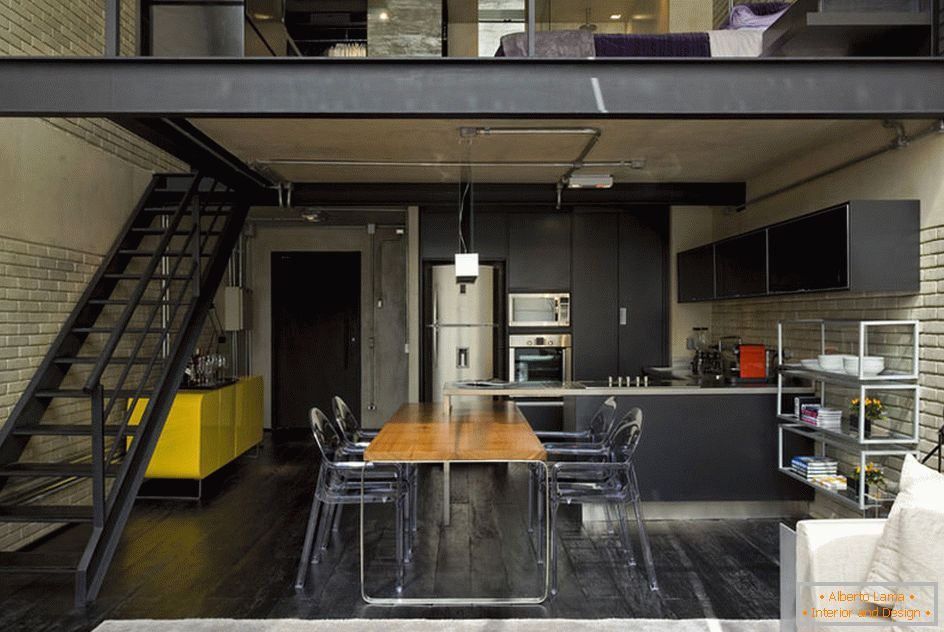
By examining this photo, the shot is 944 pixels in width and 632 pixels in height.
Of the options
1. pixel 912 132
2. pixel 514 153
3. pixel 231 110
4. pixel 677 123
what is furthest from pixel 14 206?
pixel 912 132

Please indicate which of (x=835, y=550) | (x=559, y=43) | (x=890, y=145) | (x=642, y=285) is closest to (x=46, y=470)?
(x=559, y=43)

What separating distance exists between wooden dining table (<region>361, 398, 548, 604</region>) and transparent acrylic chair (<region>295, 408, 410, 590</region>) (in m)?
0.21

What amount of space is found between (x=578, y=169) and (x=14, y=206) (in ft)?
12.6

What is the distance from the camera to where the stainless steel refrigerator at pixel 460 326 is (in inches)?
306

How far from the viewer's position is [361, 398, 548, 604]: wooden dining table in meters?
3.57

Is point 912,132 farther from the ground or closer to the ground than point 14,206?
farther from the ground

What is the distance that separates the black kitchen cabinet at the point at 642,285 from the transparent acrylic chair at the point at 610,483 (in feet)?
10.9

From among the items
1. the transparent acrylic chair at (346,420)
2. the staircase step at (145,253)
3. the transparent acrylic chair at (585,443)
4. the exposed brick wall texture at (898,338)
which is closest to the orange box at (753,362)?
the exposed brick wall texture at (898,338)

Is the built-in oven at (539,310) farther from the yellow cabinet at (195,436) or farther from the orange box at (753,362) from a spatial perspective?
the yellow cabinet at (195,436)

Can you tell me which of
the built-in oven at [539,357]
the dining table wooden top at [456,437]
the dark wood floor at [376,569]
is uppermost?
the built-in oven at [539,357]

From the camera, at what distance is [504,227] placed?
25.6ft

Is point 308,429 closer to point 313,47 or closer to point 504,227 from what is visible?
point 504,227

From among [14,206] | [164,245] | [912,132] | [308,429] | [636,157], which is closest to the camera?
[912,132]

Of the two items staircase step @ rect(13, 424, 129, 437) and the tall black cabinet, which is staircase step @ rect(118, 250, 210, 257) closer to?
staircase step @ rect(13, 424, 129, 437)
